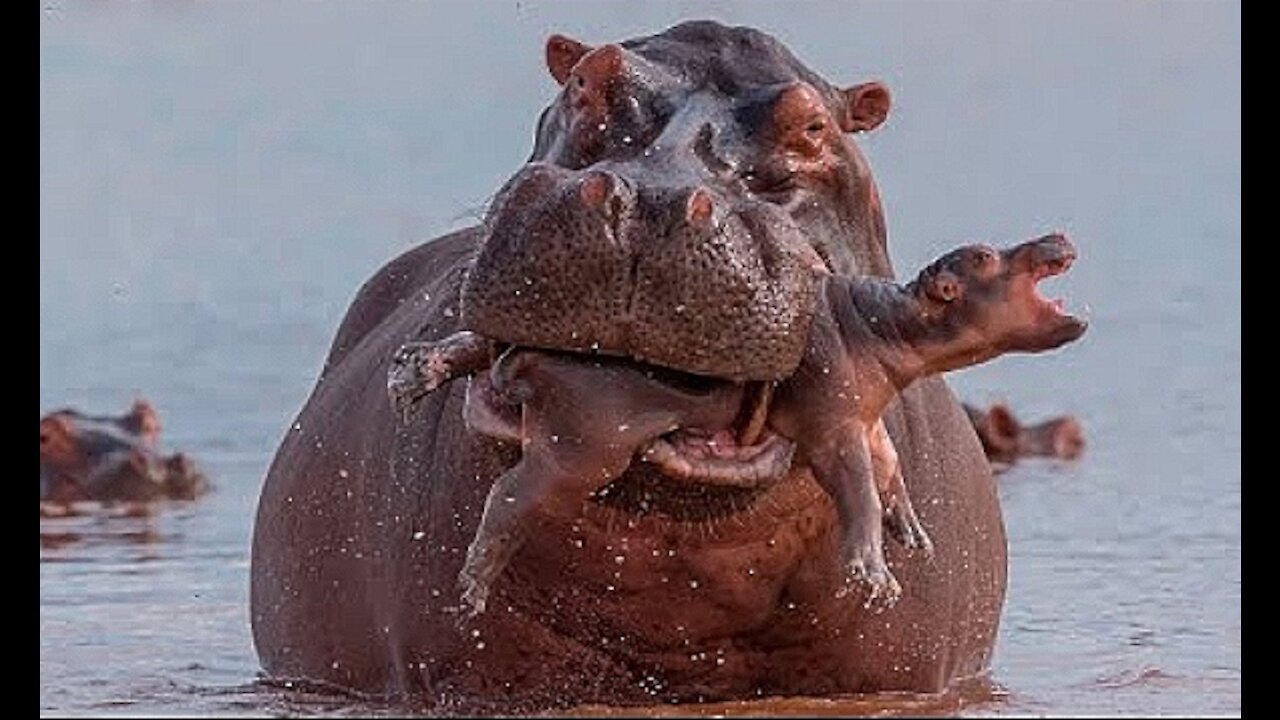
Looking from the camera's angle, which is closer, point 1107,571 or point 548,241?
point 548,241

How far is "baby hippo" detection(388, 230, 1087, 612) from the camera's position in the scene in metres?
5.74

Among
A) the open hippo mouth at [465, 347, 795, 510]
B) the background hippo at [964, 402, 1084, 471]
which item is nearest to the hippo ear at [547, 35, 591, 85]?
the open hippo mouth at [465, 347, 795, 510]

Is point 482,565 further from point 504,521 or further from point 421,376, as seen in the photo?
point 421,376

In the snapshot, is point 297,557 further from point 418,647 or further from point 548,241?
point 548,241

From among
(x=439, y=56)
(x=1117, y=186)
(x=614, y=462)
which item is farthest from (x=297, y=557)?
(x=1117, y=186)

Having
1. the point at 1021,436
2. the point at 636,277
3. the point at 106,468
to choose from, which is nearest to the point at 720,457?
the point at 636,277

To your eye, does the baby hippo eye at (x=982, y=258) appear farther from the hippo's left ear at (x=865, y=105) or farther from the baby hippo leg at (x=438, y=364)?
the hippo's left ear at (x=865, y=105)

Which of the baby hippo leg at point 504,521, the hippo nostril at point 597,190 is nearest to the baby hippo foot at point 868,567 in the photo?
the baby hippo leg at point 504,521

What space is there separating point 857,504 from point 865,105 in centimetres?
135

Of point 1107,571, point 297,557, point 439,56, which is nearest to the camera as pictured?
point 297,557

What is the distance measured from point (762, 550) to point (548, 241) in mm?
964

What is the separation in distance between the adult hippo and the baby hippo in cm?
9

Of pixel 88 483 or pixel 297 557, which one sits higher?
pixel 297 557

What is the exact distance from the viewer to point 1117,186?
70.4 ft
